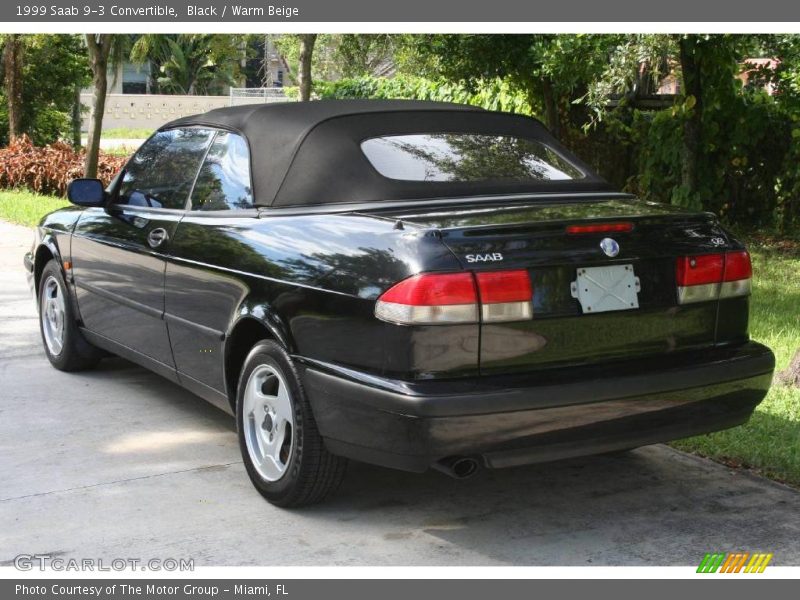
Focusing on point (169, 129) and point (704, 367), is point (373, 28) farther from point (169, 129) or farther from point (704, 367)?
point (704, 367)

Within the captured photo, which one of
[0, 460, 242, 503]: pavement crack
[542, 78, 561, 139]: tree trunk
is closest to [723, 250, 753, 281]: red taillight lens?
[0, 460, 242, 503]: pavement crack

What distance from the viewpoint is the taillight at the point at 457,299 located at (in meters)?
3.80

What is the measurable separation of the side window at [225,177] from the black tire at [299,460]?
0.81 meters

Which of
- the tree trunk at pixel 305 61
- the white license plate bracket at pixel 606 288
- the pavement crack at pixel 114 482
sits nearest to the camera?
the white license plate bracket at pixel 606 288

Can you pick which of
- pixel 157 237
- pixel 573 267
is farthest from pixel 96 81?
pixel 573 267

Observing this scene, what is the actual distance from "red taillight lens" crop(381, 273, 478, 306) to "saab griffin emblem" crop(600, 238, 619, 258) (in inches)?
22.2

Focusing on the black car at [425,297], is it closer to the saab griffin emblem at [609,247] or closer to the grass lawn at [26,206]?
the saab griffin emblem at [609,247]

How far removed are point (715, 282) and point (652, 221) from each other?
35cm

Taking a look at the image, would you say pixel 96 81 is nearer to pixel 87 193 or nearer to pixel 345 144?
pixel 87 193

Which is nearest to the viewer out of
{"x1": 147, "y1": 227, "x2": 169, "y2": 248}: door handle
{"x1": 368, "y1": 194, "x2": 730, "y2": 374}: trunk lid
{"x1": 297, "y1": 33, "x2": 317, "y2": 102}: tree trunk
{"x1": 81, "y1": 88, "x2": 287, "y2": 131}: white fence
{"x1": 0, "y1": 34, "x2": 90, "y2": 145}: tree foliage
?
{"x1": 368, "y1": 194, "x2": 730, "y2": 374}: trunk lid

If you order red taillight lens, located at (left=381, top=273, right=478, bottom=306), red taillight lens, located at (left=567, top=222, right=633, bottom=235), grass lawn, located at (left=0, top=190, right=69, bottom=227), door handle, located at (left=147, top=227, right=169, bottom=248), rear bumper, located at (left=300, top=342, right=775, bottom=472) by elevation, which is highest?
red taillight lens, located at (left=567, top=222, right=633, bottom=235)

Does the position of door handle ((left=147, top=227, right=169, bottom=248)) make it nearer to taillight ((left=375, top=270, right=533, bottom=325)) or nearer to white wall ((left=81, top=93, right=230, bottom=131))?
taillight ((left=375, top=270, right=533, bottom=325))

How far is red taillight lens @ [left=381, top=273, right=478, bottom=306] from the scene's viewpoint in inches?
150

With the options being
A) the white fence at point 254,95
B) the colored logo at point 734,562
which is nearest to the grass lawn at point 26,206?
the colored logo at point 734,562
